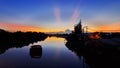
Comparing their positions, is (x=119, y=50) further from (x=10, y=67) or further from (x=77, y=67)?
(x=10, y=67)

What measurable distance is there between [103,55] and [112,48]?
5145 mm

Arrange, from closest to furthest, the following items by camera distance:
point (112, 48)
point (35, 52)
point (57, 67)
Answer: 1. point (112, 48)
2. point (57, 67)
3. point (35, 52)

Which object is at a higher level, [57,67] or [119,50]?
[119,50]

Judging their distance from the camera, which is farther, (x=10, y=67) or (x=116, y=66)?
(x=10, y=67)

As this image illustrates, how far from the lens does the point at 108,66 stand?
34938 mm

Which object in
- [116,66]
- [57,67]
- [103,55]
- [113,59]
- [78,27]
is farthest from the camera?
[78,27]

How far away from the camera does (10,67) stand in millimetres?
42812

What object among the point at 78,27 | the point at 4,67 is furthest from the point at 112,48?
the point at 78,27

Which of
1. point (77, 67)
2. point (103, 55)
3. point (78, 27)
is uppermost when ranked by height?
point (78, 27)

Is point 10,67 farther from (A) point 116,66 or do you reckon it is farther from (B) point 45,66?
(A) point 116,66

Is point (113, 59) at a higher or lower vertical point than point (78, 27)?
lower

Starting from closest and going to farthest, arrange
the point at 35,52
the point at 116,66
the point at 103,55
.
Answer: the point at 116,66 → the point at 103,55 → the point at 35,52

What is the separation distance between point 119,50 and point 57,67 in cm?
1646

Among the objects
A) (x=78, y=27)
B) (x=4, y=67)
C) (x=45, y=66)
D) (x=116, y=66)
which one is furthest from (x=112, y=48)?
(x=78, y=27)
